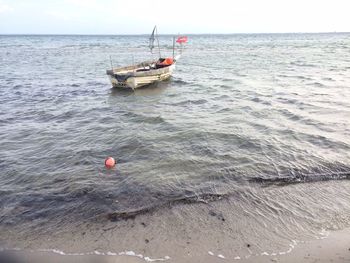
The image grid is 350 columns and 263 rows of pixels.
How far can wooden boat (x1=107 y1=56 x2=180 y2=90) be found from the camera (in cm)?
1945

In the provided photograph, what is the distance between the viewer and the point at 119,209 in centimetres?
667

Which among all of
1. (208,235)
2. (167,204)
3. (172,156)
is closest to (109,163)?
(172,156)

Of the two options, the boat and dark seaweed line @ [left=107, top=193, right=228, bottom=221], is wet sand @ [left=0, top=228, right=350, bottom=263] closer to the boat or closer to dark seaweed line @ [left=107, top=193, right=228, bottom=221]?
dark seaweed line @ [left=107, top=193, right=228, bottom=221]

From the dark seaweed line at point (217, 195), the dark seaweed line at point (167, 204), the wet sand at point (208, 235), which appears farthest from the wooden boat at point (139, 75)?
the wet sand at point (208, 235)

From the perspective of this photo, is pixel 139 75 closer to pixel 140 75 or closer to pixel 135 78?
pixel 140 75

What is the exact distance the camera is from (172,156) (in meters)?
9.53

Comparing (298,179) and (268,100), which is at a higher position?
(298,179)

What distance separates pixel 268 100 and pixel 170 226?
11700mm

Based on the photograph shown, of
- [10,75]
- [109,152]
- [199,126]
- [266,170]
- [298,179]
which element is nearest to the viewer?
[298,179]

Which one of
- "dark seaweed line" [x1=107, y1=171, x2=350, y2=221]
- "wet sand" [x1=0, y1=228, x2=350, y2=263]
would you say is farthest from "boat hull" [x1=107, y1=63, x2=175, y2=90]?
"wet sand" [x1=0, y1=228, x2=350, y2=263]

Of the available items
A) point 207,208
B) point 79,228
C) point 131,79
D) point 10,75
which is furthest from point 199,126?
point 10,75

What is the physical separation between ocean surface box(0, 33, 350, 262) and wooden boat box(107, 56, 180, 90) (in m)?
1.35

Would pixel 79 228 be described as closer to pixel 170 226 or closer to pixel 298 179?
pixel 170 226

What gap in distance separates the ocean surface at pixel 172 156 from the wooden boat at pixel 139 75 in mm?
1353
